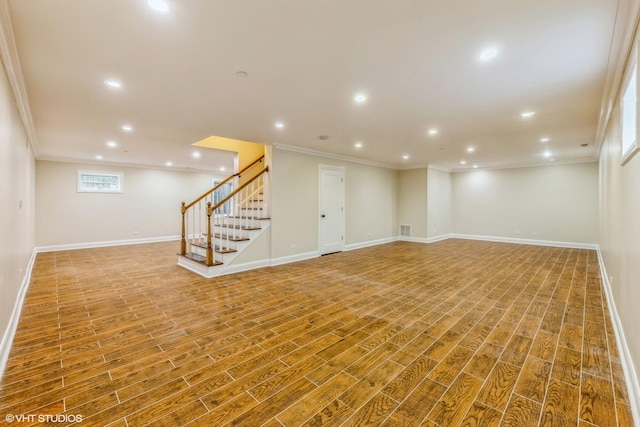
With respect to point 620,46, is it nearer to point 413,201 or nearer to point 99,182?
point 413,201

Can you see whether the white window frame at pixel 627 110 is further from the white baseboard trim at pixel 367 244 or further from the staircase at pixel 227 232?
the white baseboard trim at pixel 367 244

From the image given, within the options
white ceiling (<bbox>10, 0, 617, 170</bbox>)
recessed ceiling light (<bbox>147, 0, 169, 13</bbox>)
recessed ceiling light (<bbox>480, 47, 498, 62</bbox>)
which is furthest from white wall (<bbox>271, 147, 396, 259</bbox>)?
recessed ceiling light (<bbox>480, 47, 498, 62</bbox>)

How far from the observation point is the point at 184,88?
3041mm

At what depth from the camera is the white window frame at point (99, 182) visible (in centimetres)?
781

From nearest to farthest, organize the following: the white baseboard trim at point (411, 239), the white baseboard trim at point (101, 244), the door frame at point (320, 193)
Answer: the door frame at point (320, 193) → the white baseboard trim at point (101, 244) → the white baseboard trim at point (411, 239)

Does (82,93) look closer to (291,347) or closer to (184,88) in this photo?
(184,88)

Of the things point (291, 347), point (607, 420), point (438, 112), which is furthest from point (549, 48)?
point (291, 347)

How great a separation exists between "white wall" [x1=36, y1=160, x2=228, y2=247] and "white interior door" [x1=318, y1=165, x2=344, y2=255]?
5585 millimetres

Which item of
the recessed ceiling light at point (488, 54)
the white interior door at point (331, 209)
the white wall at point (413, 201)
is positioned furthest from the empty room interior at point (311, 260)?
the white wall at point (413, 201)

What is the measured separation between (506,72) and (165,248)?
27.7ft

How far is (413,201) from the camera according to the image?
911cm

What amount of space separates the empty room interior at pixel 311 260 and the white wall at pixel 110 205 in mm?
1797

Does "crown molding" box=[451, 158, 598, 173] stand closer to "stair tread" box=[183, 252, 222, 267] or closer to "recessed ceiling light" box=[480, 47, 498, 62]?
"recessed ceiling light" box=[480, 47, 498, 62]

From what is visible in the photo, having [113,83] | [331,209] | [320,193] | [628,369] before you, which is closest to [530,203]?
[331,209]
